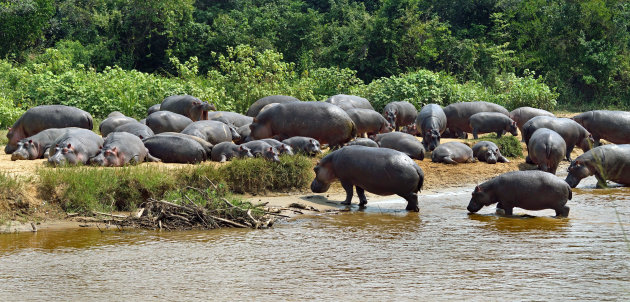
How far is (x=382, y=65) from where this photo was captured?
97.5 feet

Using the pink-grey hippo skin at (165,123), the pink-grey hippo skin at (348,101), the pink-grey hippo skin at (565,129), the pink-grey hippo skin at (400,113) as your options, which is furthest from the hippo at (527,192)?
the pink-grey hippo skin at (400,113)

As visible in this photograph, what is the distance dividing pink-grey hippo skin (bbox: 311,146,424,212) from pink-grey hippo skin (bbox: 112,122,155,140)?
412cm

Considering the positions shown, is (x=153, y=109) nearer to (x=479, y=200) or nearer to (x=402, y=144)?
(x=402, y=144)

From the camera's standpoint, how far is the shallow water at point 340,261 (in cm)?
647

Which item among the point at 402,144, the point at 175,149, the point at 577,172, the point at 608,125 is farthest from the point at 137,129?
the point at 608,125

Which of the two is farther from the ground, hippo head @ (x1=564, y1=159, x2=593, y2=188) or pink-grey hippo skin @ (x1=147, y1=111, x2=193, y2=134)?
pink-grey hippo skin @ (x1=147, y1=111, x2=193, y2=134)

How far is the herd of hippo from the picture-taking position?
10.3 meters

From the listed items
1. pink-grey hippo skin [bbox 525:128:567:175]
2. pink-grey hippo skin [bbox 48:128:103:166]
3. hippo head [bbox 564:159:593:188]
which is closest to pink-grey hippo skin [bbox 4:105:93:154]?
pink-grey hippo skin [bbox 48:128:103:166]

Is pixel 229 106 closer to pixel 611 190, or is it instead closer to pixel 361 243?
pixel 611 190

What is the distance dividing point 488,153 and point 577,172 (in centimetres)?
192

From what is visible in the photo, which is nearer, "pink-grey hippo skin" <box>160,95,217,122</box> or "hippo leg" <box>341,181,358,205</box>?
"hippo leg" <box>341,181,358,205</box>

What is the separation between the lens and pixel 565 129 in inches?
600

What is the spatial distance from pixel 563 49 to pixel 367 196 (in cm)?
1871

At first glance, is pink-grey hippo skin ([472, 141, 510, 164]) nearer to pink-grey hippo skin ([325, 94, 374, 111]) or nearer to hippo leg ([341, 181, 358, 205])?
pink-grey hippo skin ([325, 94, 374, 111])
